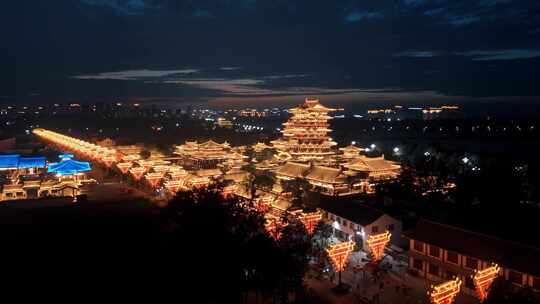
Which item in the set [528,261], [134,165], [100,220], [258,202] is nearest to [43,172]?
[134,165]

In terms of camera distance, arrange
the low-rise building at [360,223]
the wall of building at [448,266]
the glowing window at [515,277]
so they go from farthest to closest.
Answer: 1. the low-rise building at [360,223]
2. the wall of building at [448,266]
3. the glowing window at [515,277]

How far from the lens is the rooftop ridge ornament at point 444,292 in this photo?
17078 mm

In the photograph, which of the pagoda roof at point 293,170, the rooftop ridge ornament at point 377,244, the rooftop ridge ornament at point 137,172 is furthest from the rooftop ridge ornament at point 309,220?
the rooftop ridge ornament at point 137,172

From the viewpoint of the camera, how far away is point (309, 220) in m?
26.9

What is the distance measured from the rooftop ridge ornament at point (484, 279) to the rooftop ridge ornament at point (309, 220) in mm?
10666

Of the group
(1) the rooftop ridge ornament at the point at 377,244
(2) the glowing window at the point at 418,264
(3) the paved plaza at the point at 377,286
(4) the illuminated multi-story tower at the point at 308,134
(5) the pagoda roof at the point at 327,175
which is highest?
(4) the illuminated multi-story tower at the point at 308,134

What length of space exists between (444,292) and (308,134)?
3829 centimetres

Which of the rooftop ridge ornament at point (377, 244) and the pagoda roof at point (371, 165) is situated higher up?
the pagoda roof at point (371, 165)

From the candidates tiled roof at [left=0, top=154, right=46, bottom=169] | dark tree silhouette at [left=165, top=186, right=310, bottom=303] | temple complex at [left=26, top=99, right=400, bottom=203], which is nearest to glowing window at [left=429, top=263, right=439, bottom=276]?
dark tree silhouette at [left=165, top=186, right=310, bottom=303]

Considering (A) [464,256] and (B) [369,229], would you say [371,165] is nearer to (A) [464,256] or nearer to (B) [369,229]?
(B) [369,229]

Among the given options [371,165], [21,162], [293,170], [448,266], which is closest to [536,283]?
[448,266]

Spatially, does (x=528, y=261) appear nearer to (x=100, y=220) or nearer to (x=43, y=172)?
(x=100, y=220)

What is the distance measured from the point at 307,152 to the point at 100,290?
38430 millimetres

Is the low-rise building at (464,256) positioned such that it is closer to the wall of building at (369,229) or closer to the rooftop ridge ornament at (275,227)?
the wall of building at (369,229)
